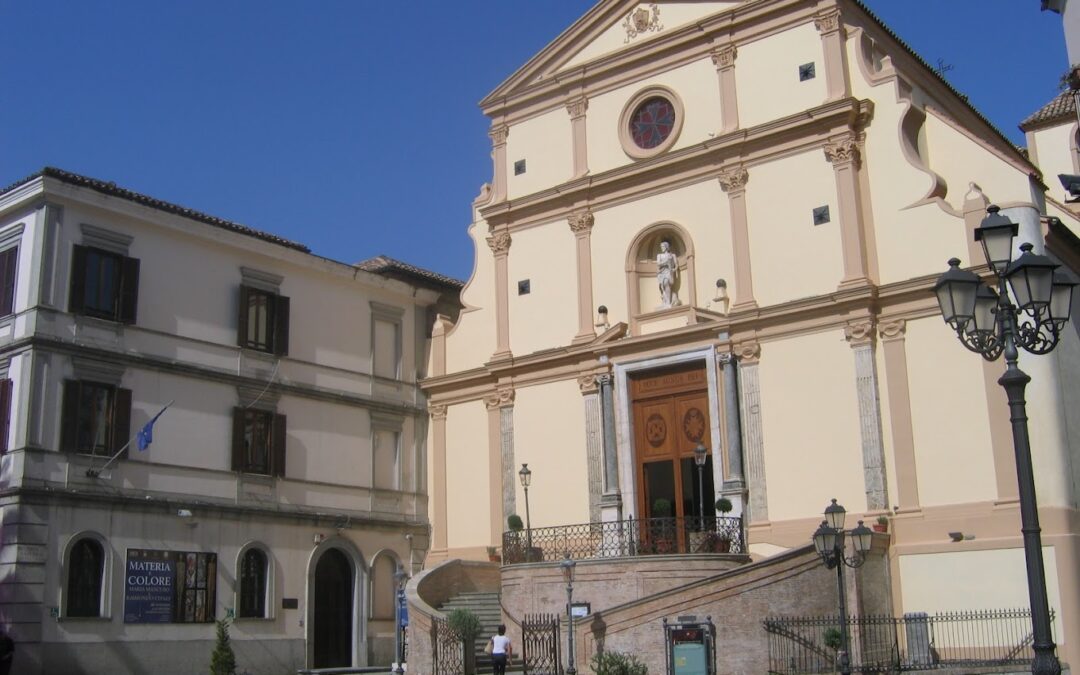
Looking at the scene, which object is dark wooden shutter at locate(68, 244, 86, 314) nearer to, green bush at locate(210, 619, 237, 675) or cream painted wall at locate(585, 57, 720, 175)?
green bush at locate(210, 619, 237, 675)

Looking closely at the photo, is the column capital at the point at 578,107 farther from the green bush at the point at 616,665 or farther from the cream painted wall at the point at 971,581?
the green bush at the point at 616,665

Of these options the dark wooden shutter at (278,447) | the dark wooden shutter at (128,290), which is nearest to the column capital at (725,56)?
the dark wooden shutter at (278,447)

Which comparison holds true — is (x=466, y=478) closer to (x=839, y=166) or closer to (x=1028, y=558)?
(x=839, y=166)

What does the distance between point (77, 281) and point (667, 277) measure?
559 inches

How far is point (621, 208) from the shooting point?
31594 mm

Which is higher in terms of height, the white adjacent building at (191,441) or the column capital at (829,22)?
the column capital at (829,22)

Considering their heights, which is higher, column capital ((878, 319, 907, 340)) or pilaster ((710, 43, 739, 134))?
pilaster ((710, 43, 739, 134))

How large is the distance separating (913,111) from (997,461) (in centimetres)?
858

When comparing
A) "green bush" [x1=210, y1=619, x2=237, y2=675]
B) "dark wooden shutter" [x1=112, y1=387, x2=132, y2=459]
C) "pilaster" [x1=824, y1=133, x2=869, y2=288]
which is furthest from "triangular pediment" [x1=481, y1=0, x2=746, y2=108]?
"green bush" [x1=210, y1=619, x2=237, y2=675]

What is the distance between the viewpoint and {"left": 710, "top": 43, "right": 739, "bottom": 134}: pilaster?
1174 inches

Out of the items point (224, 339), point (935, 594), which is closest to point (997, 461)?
point (935, 594)

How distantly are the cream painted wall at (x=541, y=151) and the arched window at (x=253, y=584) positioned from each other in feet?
41.0

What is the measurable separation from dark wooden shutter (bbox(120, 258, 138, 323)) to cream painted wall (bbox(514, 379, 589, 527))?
1063cm

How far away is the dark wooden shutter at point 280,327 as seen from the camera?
30.3 meters
